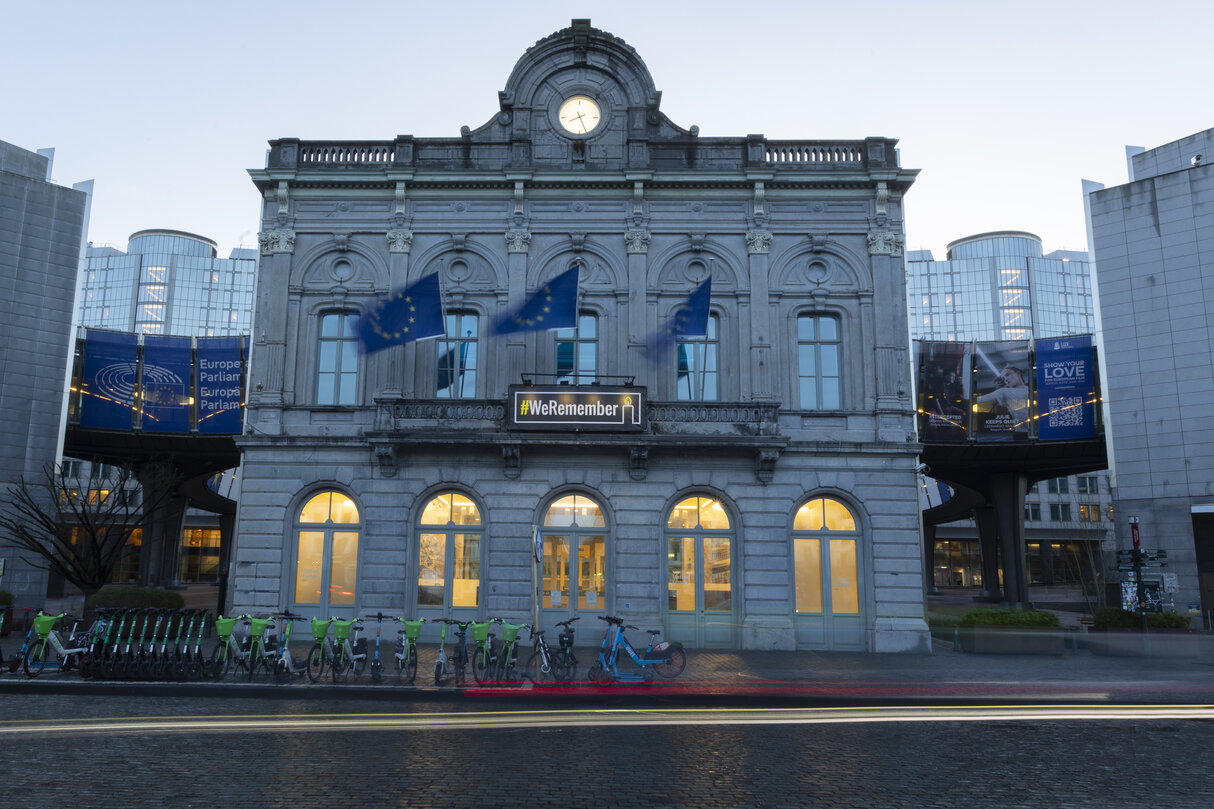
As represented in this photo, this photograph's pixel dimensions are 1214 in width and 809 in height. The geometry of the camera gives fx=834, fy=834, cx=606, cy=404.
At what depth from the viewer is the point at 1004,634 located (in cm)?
2225

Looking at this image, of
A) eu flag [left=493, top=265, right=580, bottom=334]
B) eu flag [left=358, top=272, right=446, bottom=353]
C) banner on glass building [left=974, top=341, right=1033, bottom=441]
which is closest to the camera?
eu flag [left=493, top=265, right=580, bottom=334]

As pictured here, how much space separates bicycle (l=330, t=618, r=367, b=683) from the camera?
54.1ft

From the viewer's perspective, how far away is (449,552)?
78.1 ft

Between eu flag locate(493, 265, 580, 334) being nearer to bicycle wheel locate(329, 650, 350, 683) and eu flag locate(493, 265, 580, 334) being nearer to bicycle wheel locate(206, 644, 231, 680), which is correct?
bicycle wheel locate(329, 650, 350, 683)

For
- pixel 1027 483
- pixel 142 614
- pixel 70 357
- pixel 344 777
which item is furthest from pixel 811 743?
pixel 1027 483

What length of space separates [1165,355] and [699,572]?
67.5ft

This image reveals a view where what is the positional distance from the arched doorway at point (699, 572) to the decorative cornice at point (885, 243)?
29.6 ft

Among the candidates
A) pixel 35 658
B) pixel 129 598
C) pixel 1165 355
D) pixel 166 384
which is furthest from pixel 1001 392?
pixel 35 658

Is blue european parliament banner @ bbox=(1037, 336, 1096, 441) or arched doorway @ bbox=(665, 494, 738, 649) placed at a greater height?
blue european parliament banner @ bbox=(1037, 336, 1096, 441)

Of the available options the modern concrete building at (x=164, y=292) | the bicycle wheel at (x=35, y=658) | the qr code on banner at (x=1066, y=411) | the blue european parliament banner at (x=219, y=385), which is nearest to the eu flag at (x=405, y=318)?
the bicycle wheel at (x=35, y=658)

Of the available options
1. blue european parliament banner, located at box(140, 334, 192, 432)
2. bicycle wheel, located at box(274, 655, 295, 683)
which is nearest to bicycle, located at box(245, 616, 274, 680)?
bicycle wheel, located at box(274, 655, 295, 683)

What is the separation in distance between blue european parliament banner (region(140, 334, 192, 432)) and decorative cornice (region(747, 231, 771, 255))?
2455cm

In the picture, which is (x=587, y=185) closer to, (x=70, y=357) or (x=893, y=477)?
(x=893, y=477)

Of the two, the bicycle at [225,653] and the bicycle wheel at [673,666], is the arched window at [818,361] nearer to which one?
the bicycle wheel at [673,666]
